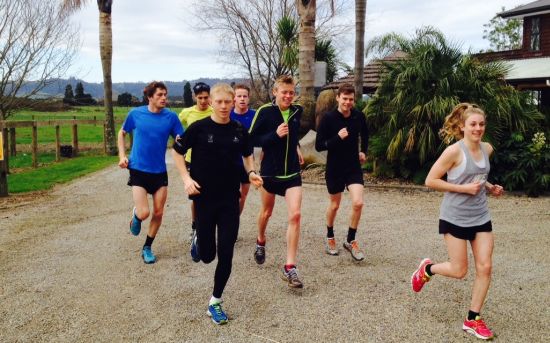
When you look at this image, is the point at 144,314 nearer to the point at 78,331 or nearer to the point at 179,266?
the point at 78,331

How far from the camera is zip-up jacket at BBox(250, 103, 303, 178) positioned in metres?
5.06

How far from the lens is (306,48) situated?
12.6m

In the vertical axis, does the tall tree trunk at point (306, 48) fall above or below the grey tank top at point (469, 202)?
above

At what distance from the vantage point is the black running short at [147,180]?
18.2 ft

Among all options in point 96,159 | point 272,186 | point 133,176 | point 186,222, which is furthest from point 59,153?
point 272,186

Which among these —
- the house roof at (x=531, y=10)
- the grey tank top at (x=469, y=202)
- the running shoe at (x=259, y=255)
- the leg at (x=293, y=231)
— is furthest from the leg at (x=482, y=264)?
the house roof at (x=531, y=10)

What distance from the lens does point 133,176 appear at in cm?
557

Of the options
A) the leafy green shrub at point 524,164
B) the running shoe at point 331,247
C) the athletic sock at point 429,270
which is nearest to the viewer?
the athletic sock at point 429,270

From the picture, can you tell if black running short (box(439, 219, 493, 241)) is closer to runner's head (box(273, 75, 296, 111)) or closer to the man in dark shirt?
the man in dark shirt

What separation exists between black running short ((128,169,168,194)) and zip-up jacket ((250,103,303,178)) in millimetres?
1222

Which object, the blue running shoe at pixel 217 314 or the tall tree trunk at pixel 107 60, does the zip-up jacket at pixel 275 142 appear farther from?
the tall tree trunk at pixel 107 60

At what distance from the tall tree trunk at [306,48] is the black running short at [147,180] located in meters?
7.88

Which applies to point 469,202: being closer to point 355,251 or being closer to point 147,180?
point 355,251

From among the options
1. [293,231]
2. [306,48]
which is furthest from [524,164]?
[293,231]
